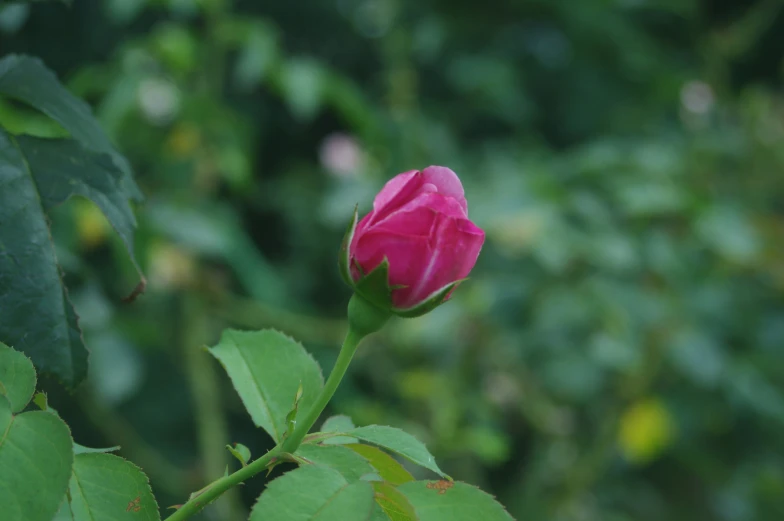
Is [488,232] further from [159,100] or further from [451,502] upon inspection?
[451,502]

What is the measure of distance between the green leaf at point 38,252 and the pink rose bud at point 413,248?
0.37 feet

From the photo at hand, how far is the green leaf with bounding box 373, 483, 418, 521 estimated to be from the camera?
0.25 meters

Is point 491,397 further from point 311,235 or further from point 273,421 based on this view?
point 273,421

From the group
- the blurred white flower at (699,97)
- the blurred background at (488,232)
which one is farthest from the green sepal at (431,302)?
the blurred white flower at (699,97)

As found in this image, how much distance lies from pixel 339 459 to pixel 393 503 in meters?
0.02

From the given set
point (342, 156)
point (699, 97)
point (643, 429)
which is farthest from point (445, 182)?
point (699, 97)

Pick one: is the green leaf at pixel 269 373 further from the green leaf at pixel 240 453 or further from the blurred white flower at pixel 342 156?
the blurred white flower at pixel 342 156

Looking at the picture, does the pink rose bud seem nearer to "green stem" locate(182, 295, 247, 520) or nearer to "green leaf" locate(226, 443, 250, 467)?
"green leaf" locate(226, 443, 250, 467)

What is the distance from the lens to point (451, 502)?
0.83 ft

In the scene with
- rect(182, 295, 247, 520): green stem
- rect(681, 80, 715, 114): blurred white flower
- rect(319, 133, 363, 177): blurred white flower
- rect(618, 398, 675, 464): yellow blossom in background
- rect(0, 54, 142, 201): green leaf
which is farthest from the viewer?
rect(681, 80, 715, 114): blurred white flower

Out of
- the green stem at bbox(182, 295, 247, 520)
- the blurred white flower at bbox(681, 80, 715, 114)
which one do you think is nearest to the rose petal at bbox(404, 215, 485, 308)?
the green stem at bbox(182, 295, 247, 520)

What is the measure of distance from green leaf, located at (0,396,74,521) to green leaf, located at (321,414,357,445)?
0.10 m

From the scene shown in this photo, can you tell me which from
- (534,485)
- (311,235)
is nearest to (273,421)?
(534,485)

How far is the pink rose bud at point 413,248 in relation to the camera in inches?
11.4
